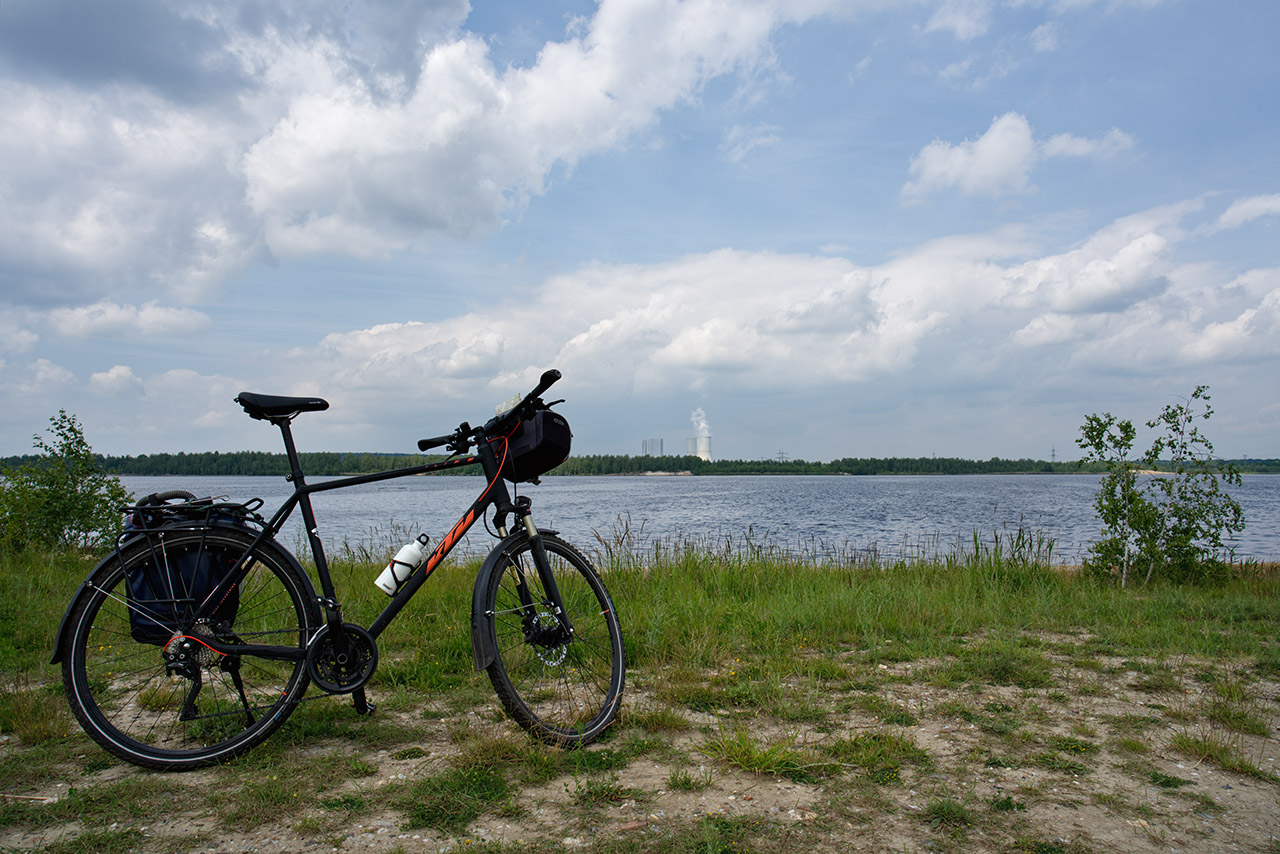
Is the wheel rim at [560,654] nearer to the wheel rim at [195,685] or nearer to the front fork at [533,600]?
the front fork at [533,600]

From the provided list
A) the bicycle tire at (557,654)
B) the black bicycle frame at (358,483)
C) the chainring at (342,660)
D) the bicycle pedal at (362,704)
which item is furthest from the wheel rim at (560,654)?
the bicycle pedal at (362,704)

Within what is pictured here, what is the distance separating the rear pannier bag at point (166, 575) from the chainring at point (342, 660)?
1.60 feet

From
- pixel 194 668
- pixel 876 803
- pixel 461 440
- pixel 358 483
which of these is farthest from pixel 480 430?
pixel 876 803

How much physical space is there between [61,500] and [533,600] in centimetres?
877

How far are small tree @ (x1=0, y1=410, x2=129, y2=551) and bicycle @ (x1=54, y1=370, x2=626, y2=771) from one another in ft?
22.6

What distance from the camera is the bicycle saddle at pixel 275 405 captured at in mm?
3349

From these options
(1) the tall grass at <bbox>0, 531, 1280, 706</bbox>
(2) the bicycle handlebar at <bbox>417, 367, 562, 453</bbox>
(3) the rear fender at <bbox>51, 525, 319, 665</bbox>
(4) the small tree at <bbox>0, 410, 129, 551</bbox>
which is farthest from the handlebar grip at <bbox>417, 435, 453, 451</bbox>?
(4) the small tree at <bbox>0, 410, 129, 551</bbox>

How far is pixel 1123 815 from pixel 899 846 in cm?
88

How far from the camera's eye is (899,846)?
235 cm

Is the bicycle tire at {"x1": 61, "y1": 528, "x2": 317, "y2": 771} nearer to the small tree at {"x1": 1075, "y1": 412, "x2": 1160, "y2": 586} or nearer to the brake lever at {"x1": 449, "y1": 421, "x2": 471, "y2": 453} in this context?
the brake lever at {"x1": 449, "y1": 421, "x2": 471, "y2": 453}

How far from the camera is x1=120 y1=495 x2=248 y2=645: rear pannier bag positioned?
3.18m

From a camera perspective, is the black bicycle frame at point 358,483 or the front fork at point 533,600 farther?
the front fork at point 533,600

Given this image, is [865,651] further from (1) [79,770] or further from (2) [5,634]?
(2) [5,634]

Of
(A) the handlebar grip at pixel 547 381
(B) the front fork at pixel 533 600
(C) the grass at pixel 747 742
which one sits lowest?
(C) the grass at pixel 747 742
